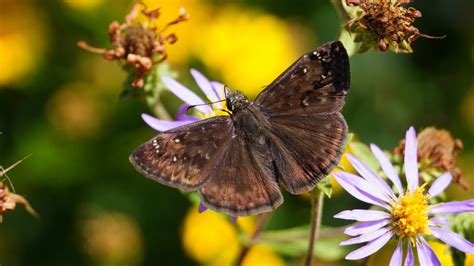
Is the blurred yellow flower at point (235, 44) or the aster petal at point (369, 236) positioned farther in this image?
the blurred yellow flower at point (235, 44)

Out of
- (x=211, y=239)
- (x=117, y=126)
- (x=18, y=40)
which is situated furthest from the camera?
(x=18, y=40)

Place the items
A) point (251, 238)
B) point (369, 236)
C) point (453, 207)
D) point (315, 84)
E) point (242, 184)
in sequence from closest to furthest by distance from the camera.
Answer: point (242, 184) → point (369, 236) → point (315, 84) → point (453, 207) → point (251, 238)

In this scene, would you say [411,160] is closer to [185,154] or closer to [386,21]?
[386,21]

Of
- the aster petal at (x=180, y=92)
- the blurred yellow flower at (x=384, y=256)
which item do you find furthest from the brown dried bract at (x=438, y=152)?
the blurred yellow flower at (x=384, y=256)

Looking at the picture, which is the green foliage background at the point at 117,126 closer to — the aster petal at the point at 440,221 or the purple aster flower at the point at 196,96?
the purple aster flower at the point at 196,96

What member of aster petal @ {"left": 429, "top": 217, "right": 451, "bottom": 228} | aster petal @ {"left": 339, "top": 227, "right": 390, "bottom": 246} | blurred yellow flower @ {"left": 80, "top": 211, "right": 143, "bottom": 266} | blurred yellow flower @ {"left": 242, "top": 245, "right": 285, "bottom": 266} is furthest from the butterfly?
blurred yellow flower @ {"left": 80, "top": 211, "right": 143, "bottom": 266}

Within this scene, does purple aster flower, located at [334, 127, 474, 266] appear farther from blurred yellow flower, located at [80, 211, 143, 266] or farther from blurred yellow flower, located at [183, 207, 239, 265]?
blurred yellow flower, located at [80, 211, 143, 266]

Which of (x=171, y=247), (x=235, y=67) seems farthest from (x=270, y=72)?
(x=171, y=247)

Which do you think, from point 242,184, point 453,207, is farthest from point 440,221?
point 242,184
